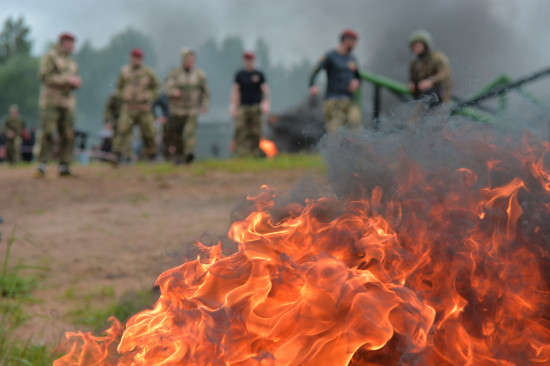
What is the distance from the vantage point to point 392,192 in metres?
2.01

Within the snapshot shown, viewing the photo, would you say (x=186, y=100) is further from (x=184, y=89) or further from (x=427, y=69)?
(x=427, y=69)

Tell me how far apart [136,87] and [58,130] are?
232 cm

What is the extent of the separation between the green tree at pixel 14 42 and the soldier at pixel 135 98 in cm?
4983

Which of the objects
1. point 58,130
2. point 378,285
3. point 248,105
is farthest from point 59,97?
point 378,285

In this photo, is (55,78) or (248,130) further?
(248,130)

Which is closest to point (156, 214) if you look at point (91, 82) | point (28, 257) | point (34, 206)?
point (34, 206)

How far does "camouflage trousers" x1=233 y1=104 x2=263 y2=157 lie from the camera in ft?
41.2

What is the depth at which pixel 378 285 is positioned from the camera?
5.43 ft

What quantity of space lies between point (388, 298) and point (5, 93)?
193 ft

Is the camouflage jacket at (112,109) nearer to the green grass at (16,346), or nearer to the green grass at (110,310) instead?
the green grass at (16,346)

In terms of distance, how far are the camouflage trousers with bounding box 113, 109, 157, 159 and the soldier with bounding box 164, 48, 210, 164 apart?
570 mm

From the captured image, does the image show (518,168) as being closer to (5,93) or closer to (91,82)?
(5,93)

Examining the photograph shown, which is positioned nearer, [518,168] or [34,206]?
[518,168]

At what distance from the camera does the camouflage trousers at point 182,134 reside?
1177 centimetres
